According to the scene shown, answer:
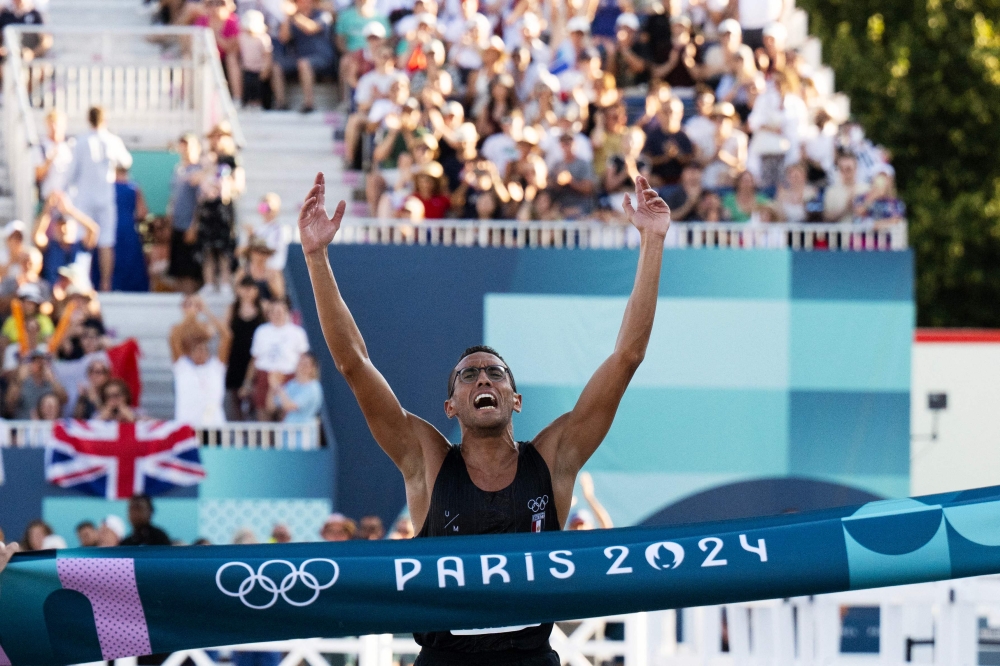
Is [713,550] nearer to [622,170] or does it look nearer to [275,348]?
[275,348]

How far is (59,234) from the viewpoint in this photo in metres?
13.5

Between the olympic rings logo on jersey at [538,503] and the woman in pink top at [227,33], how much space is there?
10371 millimetres

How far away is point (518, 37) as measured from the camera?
15133mm

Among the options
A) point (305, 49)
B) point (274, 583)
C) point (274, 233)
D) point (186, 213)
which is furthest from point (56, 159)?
point (274, 583)

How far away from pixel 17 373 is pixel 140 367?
1262 millimetres

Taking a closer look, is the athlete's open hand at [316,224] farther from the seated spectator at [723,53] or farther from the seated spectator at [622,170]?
the seated spectator at [723,53]

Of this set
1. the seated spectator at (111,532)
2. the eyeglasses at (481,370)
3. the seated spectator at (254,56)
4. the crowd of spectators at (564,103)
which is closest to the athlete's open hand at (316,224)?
the eyeglasses at (481,370)

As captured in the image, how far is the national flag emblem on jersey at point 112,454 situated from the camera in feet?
40.2

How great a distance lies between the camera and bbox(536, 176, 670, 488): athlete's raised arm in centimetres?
563

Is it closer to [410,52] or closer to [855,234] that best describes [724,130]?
[855,234]

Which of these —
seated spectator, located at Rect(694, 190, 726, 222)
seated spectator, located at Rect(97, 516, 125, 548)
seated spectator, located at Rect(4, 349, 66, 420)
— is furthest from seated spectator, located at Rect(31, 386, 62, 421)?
seated spectator, located at Rect(694, 190, 726, 222)

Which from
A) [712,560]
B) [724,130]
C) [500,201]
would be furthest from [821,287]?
[712,560]

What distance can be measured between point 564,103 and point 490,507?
9.29m

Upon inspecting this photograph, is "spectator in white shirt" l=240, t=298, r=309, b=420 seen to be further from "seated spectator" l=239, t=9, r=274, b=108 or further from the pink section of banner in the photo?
the pink section of banner
